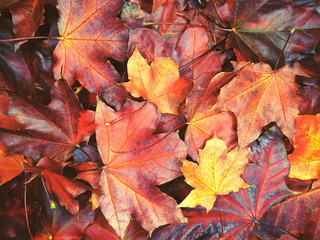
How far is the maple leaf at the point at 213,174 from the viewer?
1.11 meters

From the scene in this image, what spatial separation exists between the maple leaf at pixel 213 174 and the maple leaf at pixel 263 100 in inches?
3.6

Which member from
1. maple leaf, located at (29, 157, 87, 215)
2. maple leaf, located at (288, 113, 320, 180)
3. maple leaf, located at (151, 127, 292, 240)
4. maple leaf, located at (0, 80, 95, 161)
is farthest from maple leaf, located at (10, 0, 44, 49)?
maple leaf, located at (288, 113, 320, 180)

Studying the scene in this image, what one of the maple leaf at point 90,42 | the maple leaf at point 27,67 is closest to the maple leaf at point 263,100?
the maple leaf at point 90,42

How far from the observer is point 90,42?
3.62 feet

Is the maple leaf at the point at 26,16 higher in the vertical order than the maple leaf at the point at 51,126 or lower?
higher

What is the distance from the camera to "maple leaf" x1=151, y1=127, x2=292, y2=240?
1187mm

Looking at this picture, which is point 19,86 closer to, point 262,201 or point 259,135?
point 259,135

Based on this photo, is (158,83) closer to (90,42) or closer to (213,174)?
(90,42)

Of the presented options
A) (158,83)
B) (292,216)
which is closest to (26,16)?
(158,83)

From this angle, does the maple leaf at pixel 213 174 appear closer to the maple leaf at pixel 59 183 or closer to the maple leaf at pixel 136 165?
the maple leaf at pixel 136 165

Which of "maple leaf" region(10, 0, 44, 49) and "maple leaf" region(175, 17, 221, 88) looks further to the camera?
"maple leaf" region(175, 17, 221, 88)

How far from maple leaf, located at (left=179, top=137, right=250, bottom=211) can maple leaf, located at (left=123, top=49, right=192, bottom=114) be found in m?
0.23

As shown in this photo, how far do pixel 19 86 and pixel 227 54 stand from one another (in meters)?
0.98

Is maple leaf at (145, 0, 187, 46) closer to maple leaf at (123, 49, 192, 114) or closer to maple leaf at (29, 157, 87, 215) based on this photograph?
maple leaf at (123, 49, 192, 114)
